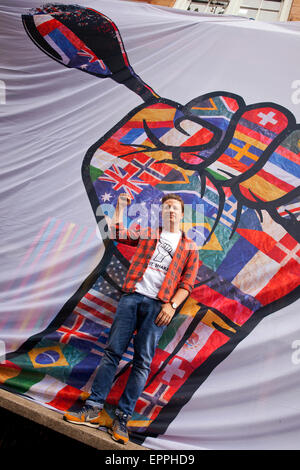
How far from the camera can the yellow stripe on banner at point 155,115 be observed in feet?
8.66

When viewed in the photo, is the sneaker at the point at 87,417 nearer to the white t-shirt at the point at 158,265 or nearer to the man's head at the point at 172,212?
the white t-shirt at the point at 158,265

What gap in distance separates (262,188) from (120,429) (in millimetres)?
1733

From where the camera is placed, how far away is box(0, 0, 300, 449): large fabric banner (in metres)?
1.95

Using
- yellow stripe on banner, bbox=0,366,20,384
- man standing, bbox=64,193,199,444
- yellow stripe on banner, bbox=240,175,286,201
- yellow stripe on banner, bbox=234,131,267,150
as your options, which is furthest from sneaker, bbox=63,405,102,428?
yellow stripe on banner, bbox=234,131,267,150

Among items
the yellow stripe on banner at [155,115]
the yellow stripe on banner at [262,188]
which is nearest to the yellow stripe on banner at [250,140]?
the yellow stripe on banner at [262,188]

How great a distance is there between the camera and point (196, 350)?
6.77ft

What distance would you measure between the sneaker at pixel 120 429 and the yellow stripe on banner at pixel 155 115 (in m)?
2.08

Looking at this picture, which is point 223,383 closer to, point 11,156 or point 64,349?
point 64,349

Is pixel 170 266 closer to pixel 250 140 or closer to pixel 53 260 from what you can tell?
pixel 53 260

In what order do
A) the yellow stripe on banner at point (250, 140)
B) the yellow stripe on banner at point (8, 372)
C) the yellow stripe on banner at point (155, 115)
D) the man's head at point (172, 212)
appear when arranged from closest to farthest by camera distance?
the man's head at point (172, 212)
the yellow stripe on banner at point (8, 372)
the yellow stripe on banner at point (250, 140)
the yellow stripe on banner at point (155, 115)

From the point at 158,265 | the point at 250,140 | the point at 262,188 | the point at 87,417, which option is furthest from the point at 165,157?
the point at 87,417

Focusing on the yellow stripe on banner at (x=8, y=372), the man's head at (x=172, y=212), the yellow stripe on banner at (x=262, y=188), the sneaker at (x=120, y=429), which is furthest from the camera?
the yellow stripe on banner at (x=262, y=188)

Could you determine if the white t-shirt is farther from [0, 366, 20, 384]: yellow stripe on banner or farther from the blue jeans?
[0, 366, 20, 384]: yellow stripe on banner

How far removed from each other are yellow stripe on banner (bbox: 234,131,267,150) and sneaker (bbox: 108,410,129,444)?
6.41 ft
